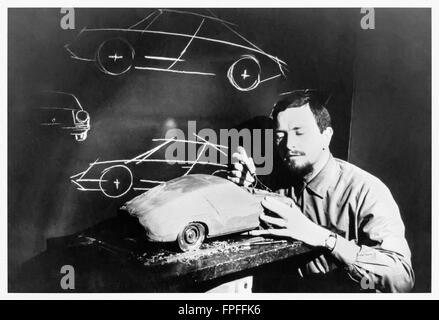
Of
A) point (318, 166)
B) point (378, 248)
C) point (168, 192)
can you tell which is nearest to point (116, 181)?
point (168, 192)

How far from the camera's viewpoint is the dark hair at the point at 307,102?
3.22m

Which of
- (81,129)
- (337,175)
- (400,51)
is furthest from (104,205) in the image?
(400,51)

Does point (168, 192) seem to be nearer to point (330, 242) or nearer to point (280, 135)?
point (280, 135)

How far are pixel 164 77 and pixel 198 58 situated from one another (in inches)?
12.5

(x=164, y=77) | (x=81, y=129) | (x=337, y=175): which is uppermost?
(x=164, y=77)

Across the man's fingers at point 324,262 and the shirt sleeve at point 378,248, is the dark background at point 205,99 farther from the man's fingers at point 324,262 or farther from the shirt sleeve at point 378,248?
the man's fingers at point 324,262

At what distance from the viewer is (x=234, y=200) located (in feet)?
9.98

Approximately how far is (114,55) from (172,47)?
18.7 inches

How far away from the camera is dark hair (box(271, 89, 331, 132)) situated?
10.6 ft

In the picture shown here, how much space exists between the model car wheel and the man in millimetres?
535

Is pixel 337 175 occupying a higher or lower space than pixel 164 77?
lower

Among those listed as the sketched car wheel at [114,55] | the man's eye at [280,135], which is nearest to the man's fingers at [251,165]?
the man's eye at [280,135]

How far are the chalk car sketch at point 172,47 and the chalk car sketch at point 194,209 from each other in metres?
0.87
